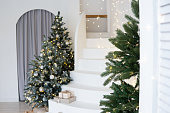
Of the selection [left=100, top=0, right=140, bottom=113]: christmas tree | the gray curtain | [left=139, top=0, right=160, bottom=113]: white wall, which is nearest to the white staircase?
the gray curtain

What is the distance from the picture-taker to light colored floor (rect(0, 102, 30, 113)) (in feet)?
15.5

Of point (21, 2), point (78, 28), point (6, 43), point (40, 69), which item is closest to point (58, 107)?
point (40, 69)

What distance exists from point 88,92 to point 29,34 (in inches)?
108

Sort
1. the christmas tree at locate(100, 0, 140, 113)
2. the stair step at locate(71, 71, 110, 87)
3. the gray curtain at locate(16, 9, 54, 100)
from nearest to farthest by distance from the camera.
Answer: the christmas tree at locate(100, 0, 140, 113), the stair step at locate(71, 71, 110, 87), the gray curtain at locate(16, 9, 54, 100)

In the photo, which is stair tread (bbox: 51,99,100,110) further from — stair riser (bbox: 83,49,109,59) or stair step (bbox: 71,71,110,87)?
stair riser (bbox: 83,49,109,59)

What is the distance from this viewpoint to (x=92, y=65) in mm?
4121

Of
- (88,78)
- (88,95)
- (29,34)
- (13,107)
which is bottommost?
(13,107)

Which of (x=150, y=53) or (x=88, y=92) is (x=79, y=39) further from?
(x=150, y=53)

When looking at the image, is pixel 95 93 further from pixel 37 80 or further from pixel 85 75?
pixel 37 80

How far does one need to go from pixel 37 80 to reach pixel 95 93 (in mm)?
1302

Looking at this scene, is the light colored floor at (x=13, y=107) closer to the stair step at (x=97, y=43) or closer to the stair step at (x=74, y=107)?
the stair step at (x=74, y=107)

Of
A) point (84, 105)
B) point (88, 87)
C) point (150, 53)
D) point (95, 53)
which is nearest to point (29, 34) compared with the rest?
point (95, 53)

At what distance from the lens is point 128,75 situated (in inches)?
61.6

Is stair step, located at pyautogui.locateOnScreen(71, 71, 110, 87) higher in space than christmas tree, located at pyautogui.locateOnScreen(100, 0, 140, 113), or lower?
lower
